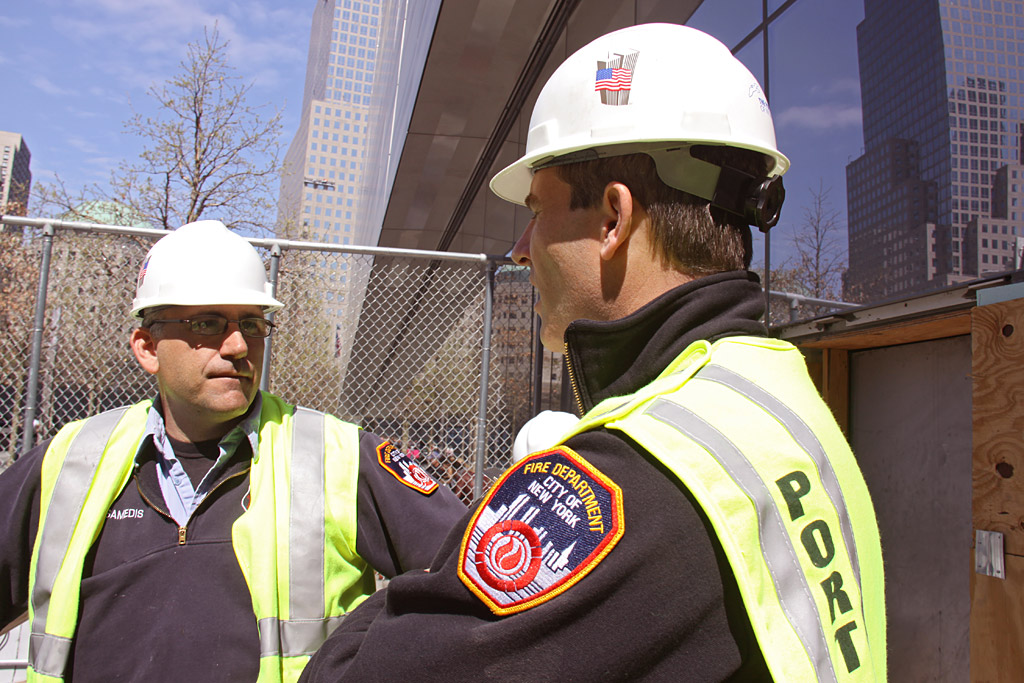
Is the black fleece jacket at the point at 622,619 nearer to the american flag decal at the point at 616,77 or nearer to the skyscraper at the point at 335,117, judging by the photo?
the american flag decal at the point at 616,77

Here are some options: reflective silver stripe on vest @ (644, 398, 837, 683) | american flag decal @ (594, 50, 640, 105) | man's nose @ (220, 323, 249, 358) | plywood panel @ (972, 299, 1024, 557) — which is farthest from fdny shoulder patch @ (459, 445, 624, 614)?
plywood panel @ (972, 299, 1024, 557)

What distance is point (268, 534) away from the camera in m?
2.31

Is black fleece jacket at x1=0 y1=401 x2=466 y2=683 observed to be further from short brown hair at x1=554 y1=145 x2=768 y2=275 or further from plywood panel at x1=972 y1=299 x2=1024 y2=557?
plywood panel at x1=972 y1=299 x2=1024 y2=557

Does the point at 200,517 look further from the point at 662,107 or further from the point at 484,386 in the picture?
the point at 484,386

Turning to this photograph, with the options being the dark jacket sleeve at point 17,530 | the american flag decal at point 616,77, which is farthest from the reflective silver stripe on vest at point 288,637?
the american flag decal at point 616,77

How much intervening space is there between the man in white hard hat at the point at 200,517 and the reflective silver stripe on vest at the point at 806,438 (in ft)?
5.19

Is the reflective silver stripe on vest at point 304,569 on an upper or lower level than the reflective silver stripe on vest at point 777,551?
lower

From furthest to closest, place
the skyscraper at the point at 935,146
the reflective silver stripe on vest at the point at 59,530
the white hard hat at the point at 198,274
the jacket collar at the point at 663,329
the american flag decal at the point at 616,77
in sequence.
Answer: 1. the skyscraper at the point at 935,146
2. the white hard hat at the point at 198,274
3. the reflective silver stripe on vest at the point at 59,530
4. the american flag decal at the point at 616,77
5. the jacket collar at the point at 663,329

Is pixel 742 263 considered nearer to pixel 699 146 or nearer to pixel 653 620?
pixel 699 146

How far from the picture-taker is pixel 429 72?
30.8 feet

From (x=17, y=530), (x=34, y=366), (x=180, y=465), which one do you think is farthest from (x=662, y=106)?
(x=34, y=366)

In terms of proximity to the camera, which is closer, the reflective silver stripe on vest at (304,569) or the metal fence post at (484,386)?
the reflective silver stripe on vest at (304,569)

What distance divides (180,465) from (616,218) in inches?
79.4

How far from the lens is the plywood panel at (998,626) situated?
2951 mm
